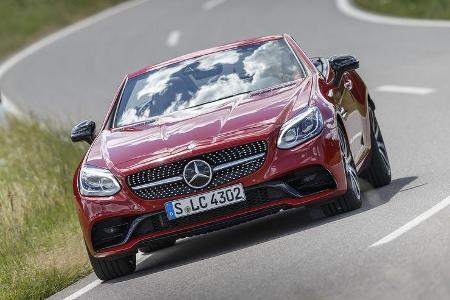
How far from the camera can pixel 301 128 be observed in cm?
1026

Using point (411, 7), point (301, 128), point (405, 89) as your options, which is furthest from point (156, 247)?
point (411, 7)

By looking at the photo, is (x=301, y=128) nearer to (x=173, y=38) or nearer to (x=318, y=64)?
(x=318, y=64)

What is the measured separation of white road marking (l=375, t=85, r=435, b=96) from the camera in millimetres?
18438

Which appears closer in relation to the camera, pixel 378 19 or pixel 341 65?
pixel 341 65

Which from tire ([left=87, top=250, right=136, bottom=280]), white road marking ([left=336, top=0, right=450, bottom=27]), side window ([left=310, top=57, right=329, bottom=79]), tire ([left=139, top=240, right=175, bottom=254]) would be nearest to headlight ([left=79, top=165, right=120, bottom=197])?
tire ([left=87, top=250, right=136, bottom=280])

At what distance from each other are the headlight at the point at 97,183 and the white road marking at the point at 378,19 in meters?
15.4

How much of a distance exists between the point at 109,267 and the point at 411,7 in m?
18.7

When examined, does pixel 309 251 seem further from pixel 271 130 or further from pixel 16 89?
pixel 16 89

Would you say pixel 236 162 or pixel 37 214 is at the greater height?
pixel 236 162

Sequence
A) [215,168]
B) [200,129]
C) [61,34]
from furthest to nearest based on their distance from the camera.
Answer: [61,34] < [200,129] < [215,168]

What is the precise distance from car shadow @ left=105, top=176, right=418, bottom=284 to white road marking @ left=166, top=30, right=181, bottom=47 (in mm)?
19167

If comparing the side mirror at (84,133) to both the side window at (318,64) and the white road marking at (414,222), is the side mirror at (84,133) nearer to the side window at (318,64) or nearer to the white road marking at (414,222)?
the side window at (318,64)

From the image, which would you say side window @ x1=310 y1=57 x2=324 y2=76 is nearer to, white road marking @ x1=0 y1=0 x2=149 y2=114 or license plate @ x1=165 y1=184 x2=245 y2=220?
license plate @ x1=165 y1=184 x2=245 y2=220

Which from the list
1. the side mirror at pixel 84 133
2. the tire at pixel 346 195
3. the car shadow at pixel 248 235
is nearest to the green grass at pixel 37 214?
the car shadow at pixel 248 235
